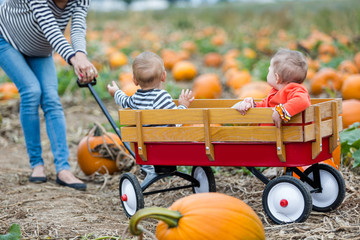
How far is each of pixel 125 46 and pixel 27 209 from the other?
819cm

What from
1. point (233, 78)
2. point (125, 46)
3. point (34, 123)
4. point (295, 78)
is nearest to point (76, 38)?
point (34, 123)

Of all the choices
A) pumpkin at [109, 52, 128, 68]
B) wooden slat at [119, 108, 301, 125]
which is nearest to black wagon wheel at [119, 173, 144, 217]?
wooden slat at [119, 108, 301, 125]

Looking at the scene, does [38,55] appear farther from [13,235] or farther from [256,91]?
[256,91]

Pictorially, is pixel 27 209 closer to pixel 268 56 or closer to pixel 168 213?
pixel 168 213

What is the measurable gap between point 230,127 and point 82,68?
125 centimetres

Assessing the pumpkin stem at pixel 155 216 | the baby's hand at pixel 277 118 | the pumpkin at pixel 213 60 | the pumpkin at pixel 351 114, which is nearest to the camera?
the pumpkin stem at pixel 155 216

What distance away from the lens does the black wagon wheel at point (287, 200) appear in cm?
258

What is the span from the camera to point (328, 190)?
2.87 m

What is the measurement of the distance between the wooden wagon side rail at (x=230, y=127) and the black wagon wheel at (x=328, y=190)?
6.2 inches

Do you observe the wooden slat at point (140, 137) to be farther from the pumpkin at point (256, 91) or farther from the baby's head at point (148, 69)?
the pumpkin at point (256, 91)

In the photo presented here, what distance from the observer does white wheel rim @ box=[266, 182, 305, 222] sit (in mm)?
2611

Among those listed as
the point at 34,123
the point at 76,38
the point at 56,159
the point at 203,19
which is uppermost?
the point at 203,19

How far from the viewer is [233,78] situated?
6.78m

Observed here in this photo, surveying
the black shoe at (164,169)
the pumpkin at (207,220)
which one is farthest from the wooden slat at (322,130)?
the black shoe at (164,169)
